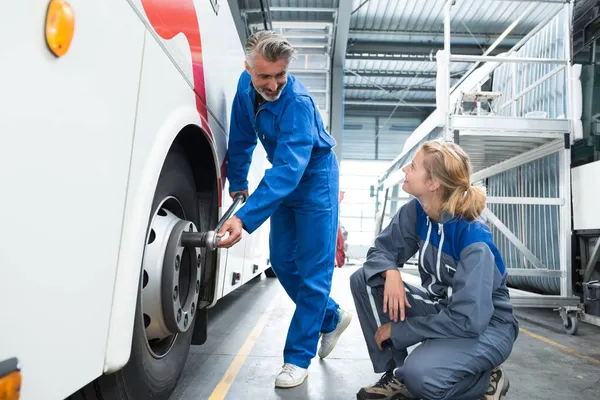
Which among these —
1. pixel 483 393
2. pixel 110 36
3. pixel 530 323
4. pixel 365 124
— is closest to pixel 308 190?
pixel 483 393

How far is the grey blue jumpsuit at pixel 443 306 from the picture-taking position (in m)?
1.36

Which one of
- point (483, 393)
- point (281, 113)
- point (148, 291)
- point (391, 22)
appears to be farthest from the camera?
point (391, 22)

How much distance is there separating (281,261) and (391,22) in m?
8.57

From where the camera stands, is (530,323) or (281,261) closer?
(281,261)

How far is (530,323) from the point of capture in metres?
3.30

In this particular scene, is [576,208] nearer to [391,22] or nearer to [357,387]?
[357,387]

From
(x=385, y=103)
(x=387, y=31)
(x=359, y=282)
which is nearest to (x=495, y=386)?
(x=359, y=282)

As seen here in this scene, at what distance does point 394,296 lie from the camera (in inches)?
59.6

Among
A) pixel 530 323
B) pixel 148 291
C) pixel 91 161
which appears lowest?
pixel 530 323

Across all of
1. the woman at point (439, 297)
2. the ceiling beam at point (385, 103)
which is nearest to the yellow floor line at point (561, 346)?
the woman at point (439, 297)

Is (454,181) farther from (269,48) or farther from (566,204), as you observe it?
(566,204)

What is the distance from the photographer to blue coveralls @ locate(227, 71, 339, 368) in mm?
1669

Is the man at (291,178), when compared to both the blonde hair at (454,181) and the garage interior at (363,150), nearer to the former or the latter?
the garage interior at (363,150)

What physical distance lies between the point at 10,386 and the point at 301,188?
136 centimetres
